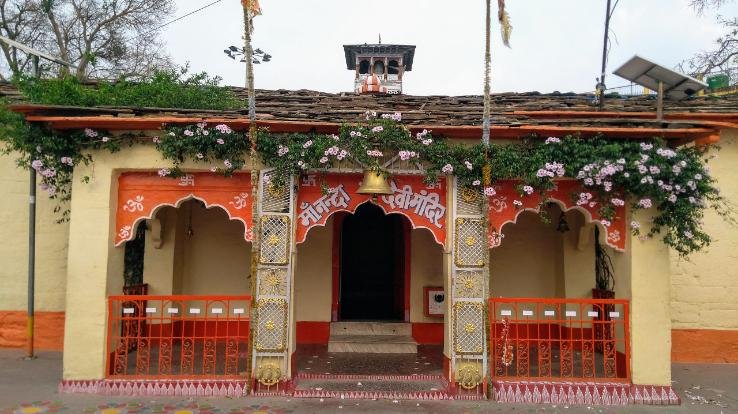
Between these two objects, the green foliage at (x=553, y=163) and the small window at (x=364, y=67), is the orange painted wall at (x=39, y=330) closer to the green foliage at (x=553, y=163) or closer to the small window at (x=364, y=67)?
the green foliage at (x=553, y=163)

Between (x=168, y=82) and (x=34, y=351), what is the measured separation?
4647mm

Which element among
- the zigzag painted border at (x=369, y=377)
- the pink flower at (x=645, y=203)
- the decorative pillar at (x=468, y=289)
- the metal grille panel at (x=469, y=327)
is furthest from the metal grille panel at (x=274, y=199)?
the pink flower at (x=645, y=203)

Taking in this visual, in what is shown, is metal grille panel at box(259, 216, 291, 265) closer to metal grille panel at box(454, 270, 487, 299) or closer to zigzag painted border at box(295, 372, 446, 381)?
zigzag painted border at box(295, 372, 446, 381)

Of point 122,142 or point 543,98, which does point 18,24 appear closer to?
point 122,142

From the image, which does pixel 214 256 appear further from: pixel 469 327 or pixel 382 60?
pixel 382 60

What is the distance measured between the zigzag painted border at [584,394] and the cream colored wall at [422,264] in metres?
2.81

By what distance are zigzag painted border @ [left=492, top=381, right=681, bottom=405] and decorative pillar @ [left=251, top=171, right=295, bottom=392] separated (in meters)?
2.60

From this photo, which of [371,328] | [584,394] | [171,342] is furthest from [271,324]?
[584,394]

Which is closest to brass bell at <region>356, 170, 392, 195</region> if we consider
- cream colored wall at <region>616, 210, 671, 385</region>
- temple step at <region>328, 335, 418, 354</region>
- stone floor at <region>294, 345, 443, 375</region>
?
stone floor at <region>294, 345, 443, 375</region>

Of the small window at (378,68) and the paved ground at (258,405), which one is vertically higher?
the small window at (378,68)

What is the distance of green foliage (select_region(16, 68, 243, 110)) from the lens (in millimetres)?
6465

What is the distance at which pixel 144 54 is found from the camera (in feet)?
53.9

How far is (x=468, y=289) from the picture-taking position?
6.26 m

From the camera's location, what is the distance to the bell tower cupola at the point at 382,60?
72.2 feet
